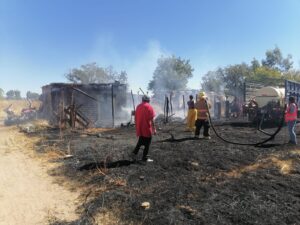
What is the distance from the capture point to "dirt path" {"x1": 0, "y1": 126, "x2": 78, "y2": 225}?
4.99 m

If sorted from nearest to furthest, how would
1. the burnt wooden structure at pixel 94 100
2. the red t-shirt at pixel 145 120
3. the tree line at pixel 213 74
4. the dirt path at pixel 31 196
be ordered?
the dirt path at pixel 31 196
the red t-shirt at pixel 145 120
the burnt wooden structure at pixel 94 100
the tree line at pixel 213 74

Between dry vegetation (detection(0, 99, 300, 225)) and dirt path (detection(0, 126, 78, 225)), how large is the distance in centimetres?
23

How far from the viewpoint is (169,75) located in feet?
169

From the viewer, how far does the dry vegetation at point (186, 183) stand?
4777 millimetres

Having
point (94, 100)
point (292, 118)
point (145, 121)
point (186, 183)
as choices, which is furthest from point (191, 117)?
point (94, 100)

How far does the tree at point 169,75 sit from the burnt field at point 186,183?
40478mm

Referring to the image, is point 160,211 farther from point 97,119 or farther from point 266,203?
point 97,119

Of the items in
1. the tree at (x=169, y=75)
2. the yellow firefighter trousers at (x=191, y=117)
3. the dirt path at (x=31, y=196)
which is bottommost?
the dirt path at (x=31, y=196)

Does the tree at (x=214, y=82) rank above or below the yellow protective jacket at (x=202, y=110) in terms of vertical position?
above

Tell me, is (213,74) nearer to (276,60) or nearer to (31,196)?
(276,60)

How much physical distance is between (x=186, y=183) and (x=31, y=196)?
2.98m

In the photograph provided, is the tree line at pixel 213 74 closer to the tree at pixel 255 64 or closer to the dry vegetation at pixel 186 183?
the tree at pixel 255 64

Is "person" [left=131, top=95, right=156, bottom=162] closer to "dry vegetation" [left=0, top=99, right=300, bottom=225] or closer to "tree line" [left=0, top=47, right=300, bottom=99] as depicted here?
"dry vegetation" [left=0, top=99, right=300, bottom=225]

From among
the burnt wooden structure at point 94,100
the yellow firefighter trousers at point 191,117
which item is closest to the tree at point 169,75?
the burnt wooden structure at point 94,100
